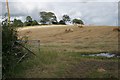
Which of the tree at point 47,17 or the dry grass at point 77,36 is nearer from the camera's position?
the dry grass at point 77,36

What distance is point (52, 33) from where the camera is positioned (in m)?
43.4

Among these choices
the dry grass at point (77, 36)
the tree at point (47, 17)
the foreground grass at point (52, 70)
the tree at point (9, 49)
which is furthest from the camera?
the tree at point (47, 17)

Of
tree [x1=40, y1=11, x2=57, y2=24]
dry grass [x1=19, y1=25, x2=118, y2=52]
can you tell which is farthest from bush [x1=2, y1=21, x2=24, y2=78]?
tree [x1=40, y1=11, x2=57, y2=24]

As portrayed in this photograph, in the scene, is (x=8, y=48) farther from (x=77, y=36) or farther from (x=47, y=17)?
(x=47, y=17)

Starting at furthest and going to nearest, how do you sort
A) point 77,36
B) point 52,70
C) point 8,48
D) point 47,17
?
1. point 47,17
2. point 77,36
3. point 52,70
4. point 8,48

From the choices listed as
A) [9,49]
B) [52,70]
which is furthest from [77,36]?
[9,49]

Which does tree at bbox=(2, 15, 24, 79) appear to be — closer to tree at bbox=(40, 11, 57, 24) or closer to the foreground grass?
the foreground grass

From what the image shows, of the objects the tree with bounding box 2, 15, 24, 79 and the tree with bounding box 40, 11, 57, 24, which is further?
the tree with bounding box 40, 11, 57, 24

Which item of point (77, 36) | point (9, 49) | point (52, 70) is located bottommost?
point (52, 70)

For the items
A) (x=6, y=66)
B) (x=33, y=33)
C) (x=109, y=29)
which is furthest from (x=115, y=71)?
(x=33, y=33)

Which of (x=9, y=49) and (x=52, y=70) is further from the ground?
→ (x=9, y=49)

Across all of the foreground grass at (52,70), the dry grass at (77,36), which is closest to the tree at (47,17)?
the dry grass at (77,36)

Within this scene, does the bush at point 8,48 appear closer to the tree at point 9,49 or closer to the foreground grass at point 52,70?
the tree at point 9,49

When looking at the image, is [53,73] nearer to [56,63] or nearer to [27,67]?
[27,67]
